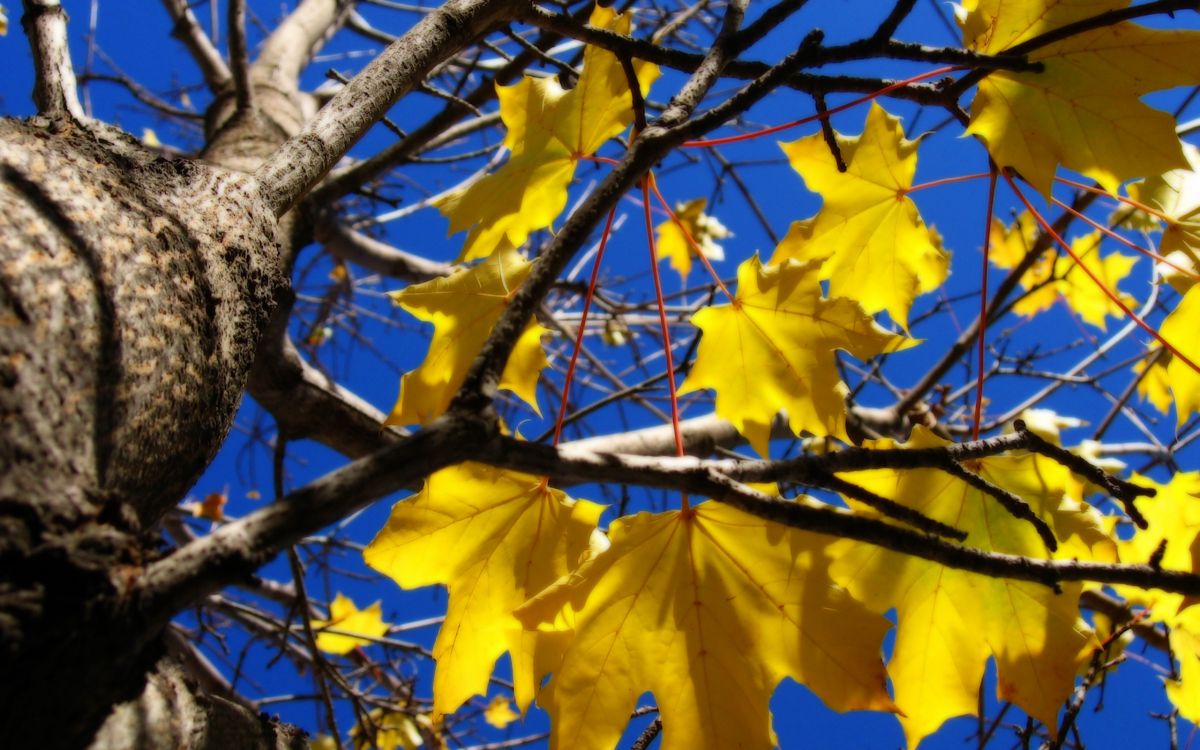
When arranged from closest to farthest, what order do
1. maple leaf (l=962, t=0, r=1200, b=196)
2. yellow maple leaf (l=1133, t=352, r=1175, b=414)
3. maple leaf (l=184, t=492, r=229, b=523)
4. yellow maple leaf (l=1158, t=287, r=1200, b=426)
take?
1. maple leaf (l=962, t=0, r=1200, b=196)
2. yellow maple leaf (l=1158, t=287, r=1200, b=426)
3. yellow maple leaf (l=1133, t=352, r=1175, b=414)
4. maple leaf (l=184, t=492, r=229, b=523)

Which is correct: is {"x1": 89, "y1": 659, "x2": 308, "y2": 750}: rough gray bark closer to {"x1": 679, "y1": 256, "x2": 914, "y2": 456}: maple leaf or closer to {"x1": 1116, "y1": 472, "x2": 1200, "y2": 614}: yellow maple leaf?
{"x1": 679, "y1": 256, "x2": 914, "y2": 456}: maple leaf

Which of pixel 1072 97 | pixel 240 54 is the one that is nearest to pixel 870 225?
pixel 1072 97

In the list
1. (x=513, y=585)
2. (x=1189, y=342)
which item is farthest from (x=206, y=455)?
(x=1189, y=342)

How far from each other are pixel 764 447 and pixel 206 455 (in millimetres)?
705

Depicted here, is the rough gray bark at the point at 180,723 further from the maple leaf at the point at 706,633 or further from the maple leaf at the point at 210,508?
the maple leaf at the point at 210,508

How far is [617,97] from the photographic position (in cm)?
113

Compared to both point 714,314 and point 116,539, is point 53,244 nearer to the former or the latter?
point 116,539

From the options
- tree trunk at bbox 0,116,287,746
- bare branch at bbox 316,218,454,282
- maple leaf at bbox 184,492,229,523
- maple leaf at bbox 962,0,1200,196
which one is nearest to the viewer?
tree trunk at bbox 0,116,287,746

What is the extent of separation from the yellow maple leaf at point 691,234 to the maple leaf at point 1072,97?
159 cm

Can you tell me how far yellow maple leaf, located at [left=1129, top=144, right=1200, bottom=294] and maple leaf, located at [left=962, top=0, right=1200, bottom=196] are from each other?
0.28 metres

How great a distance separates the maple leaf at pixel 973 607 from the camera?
3.22ft

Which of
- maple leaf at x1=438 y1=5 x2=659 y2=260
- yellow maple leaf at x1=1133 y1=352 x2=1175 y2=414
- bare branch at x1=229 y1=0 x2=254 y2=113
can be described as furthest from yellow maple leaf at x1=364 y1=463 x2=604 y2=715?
yellow maple leaf at x1=1133 y1=352 x2=1175 y2=414

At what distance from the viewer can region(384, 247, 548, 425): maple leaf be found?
1104 mm

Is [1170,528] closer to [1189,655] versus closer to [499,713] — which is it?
[1189,655]
